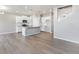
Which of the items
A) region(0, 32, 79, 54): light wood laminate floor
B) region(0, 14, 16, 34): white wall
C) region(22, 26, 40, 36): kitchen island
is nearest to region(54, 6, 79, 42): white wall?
region(0, 32, 79, 54): light wood laminate floor

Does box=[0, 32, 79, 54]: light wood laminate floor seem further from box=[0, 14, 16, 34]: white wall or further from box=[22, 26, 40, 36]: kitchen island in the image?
box=[0, 14, 16, 34]: white wall

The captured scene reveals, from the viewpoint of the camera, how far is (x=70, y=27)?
5219 millimetres

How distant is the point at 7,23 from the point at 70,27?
6.82m

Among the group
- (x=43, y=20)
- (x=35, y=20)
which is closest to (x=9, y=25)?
(x=35, y=20)

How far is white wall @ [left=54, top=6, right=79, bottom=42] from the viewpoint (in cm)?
486

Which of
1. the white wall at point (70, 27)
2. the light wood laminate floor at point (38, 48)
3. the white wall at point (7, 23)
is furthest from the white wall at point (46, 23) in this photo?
the light wood laminate floor at point (38, 48)

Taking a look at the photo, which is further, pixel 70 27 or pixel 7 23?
pixel 7 23

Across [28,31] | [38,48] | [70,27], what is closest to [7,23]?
[28,31]

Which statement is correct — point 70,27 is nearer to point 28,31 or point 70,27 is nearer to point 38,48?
point 38,48
